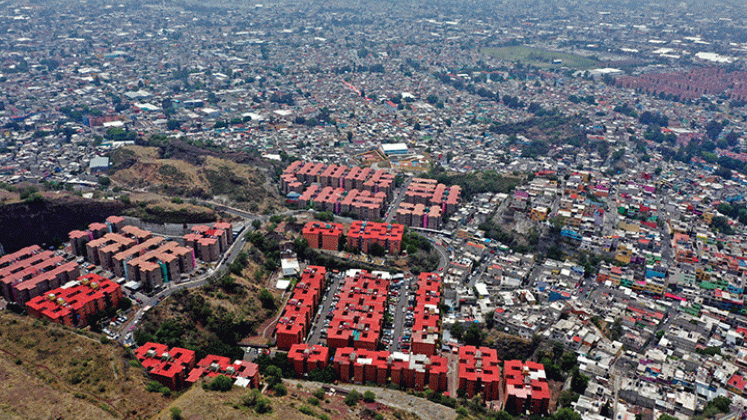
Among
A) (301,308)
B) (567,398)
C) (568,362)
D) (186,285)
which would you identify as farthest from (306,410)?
(568,362)

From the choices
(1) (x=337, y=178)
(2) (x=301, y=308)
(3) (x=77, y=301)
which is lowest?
(2) (x=301, y=308)

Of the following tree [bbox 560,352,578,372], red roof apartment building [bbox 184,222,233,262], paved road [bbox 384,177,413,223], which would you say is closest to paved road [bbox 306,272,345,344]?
red roof apartment building [bbox 184,222,233,262]

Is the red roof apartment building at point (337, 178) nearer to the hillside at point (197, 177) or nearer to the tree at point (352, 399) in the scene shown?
the hillside at point (197, 177)

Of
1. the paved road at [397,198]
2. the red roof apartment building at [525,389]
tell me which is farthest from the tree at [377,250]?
the red roof apartment building at [525,389]

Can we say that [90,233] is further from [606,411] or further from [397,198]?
[606,411]

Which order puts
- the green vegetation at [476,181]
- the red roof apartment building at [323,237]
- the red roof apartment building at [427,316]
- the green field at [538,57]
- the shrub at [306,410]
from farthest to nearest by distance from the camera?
the green field at [538,57], the green vegetation at [476,181], the red roof apartment building at [323,237], the red roof apartment building at [427,316], the shrub at [306,410]

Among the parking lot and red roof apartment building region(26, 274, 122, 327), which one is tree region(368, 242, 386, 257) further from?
red roof apartment building region(26, 274, 122, 327)

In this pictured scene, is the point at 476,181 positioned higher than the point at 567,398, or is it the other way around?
the point at 476,181
